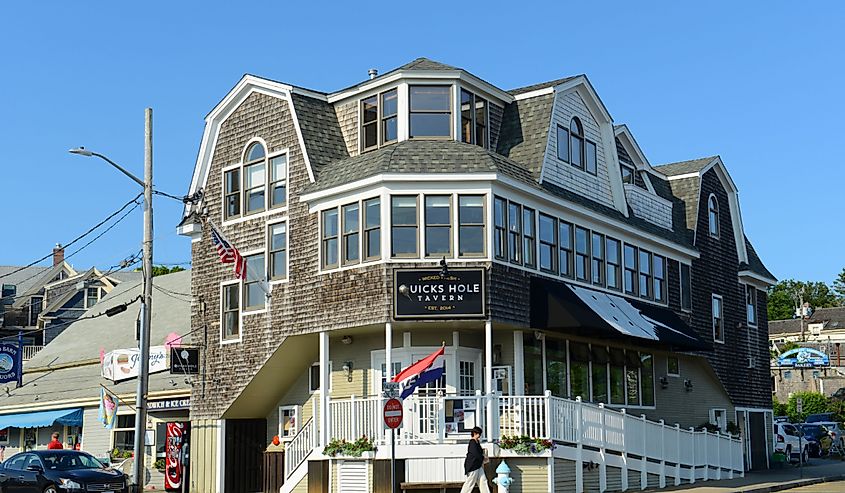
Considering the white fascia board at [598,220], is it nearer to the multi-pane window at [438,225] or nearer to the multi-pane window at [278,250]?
the multi-pane window at [438,225]

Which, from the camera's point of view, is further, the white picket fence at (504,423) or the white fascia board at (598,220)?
the white fascia board at (598,220)

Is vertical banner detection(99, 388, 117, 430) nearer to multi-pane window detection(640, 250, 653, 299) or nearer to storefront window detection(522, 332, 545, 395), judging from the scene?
storefront window detection(522, 332, 545, 395)

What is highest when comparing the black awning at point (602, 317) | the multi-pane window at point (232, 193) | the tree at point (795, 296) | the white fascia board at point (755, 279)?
the tree at point (795, 296)

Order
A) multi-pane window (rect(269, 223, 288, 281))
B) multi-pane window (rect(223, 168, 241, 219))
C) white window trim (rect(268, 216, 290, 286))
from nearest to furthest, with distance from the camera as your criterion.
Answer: white window trim (rect(268, 216, 290, 286))
multi-pane window (rect(269, 223, 288, 281))
multi-pane window (rect(223, 168, 241, 219))

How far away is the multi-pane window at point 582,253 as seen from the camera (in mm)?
27828

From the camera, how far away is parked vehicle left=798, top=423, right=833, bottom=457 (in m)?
48.8

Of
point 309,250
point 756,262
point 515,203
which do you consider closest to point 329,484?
point 309,250

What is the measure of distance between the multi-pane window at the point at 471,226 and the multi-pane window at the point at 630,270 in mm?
7952

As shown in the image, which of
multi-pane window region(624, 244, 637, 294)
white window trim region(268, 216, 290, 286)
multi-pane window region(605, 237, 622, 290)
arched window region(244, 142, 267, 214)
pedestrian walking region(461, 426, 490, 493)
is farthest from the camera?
multi-pane window region(624, 244, 637, 294)

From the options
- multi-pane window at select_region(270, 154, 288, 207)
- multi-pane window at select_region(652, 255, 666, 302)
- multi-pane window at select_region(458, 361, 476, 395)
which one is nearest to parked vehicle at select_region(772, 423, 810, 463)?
multi-pane window at select_region(652, 255, 666, 302)

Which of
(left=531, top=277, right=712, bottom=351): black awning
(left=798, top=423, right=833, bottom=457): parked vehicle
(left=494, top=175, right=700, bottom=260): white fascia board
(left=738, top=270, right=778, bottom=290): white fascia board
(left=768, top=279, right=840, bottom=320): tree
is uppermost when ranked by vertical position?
(left=768, top=279, right=840, bottom=320): tree

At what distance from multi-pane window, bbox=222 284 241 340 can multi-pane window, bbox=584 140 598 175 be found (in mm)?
10184

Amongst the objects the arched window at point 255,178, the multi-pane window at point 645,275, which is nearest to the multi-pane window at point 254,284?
the arched window at point 255,178

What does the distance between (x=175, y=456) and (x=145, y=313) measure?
24.6 feet
